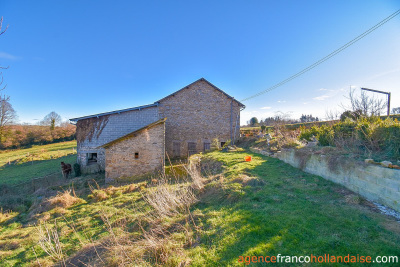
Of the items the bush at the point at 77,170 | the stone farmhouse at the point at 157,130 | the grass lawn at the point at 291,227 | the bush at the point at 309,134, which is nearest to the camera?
the grass lawn at the point at 291,227

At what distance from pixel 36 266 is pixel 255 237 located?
5536mm

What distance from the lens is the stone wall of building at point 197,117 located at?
1652cm

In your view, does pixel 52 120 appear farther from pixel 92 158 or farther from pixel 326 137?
pixel 326 137

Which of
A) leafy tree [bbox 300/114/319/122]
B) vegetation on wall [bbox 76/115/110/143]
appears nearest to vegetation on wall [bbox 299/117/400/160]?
vegetation on wall [bbox 76/115/110/143]

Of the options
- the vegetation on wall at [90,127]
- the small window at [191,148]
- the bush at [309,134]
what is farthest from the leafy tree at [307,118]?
the vegetation on wall at [90,127]

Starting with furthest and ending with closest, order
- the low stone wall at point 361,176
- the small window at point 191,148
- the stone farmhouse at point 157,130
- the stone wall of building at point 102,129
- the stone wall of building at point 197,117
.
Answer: the small window at point 191,148
the stone wall of building at point 197,117
the stone wall of building at point 102,129
the stone farmhouse at point 157,130
the low stone wall at point 361,176

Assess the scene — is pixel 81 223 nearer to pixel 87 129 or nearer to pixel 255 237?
pixel 255 237

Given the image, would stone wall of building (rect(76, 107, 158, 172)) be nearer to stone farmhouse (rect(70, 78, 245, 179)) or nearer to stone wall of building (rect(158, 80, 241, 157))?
stone farmhouse (rect(70, 78, 245, 179))

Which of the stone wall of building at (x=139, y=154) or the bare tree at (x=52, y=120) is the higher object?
the bare tree at (x=52, y=120)

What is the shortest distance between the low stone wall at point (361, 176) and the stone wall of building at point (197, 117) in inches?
423

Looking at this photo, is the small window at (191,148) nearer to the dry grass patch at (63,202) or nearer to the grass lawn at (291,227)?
the dry grass patch at (63,202)

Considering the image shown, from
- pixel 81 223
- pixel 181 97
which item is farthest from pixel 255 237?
pixel 181 97

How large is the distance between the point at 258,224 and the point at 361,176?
13.1 ft

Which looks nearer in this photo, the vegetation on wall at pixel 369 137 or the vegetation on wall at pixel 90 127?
the vegetation on wall at pixel 369 137
